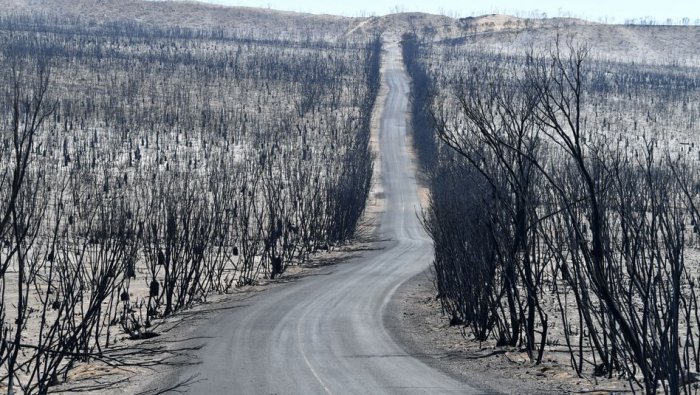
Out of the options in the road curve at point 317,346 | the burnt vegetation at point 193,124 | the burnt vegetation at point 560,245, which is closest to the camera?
the burnt vegetation at point 560,245

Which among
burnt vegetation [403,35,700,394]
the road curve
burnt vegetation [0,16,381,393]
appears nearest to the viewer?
burnt vegetation [403,35,700,394]

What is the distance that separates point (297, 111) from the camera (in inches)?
5482

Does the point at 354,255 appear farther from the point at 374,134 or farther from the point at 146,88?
the point at 146,88

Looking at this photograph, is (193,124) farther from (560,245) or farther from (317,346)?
(560,245)

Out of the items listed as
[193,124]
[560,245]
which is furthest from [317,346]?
[193,124]

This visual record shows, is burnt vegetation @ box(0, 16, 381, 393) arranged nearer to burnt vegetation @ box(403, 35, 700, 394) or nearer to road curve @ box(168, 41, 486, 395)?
road curve @ box(168, 41, 486, 395)

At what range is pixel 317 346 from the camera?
21.9 metres

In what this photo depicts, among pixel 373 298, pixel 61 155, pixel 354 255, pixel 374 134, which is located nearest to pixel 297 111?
pixel 374 134

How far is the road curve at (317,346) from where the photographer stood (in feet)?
55.5

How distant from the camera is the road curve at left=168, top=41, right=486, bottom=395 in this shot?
16906 millimetres

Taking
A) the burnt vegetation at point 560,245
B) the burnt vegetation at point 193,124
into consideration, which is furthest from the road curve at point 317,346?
the burnt vegetation at point 193,124

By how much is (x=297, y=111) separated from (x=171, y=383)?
123617mm

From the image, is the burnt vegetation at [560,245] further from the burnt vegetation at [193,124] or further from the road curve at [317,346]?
the burnt vegetation at [193,124]

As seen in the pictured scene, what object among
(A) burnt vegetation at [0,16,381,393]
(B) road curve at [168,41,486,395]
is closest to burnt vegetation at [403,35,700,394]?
(B) road curve at [168,41,486,395]
